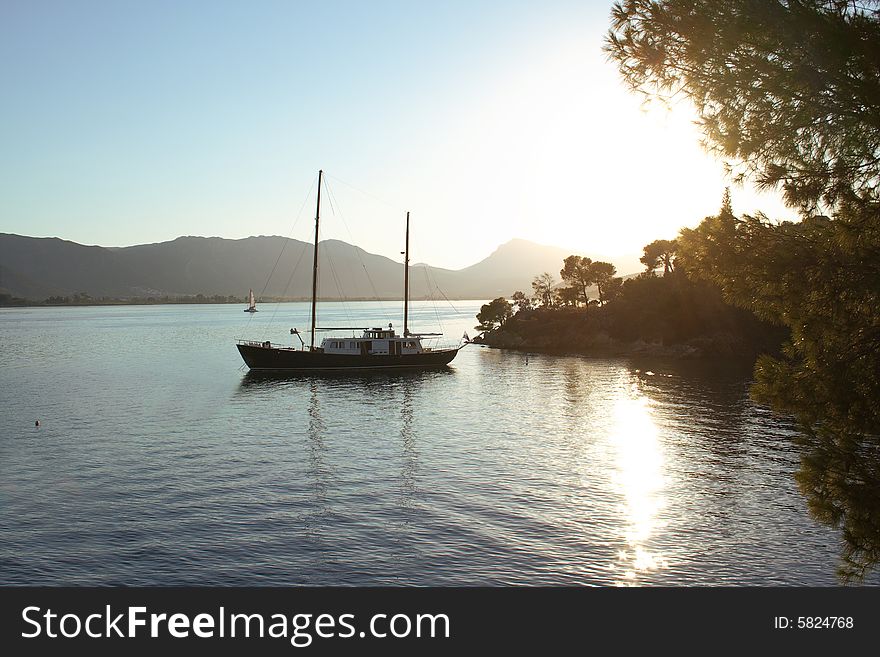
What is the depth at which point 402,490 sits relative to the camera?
1120 inches

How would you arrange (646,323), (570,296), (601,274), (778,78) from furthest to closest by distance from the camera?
(570,296)
(601,274)
(646,323)
(778,78)

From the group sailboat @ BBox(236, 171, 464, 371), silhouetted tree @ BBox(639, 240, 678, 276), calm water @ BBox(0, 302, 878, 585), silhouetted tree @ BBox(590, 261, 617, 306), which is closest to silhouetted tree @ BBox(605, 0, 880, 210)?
calm water @ BBox(0, 302, 878, 585)

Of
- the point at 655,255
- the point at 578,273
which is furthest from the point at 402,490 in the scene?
the point at 578,273

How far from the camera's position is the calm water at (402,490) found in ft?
66.2

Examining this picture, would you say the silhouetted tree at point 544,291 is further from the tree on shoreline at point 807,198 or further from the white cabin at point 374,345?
the tree on shoreline at point 807,198

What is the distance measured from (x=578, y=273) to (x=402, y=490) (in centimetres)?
10232

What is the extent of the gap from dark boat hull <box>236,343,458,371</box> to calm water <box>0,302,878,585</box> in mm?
12207

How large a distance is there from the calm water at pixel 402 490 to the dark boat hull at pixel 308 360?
40.1 ft

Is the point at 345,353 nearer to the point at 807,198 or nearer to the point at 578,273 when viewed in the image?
the point at 807,198

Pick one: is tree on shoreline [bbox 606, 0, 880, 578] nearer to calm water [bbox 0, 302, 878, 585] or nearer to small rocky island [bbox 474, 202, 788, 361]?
calm water [bbox 0, 302, 878, 585]

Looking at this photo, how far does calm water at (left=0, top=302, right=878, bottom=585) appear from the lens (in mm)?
20188
